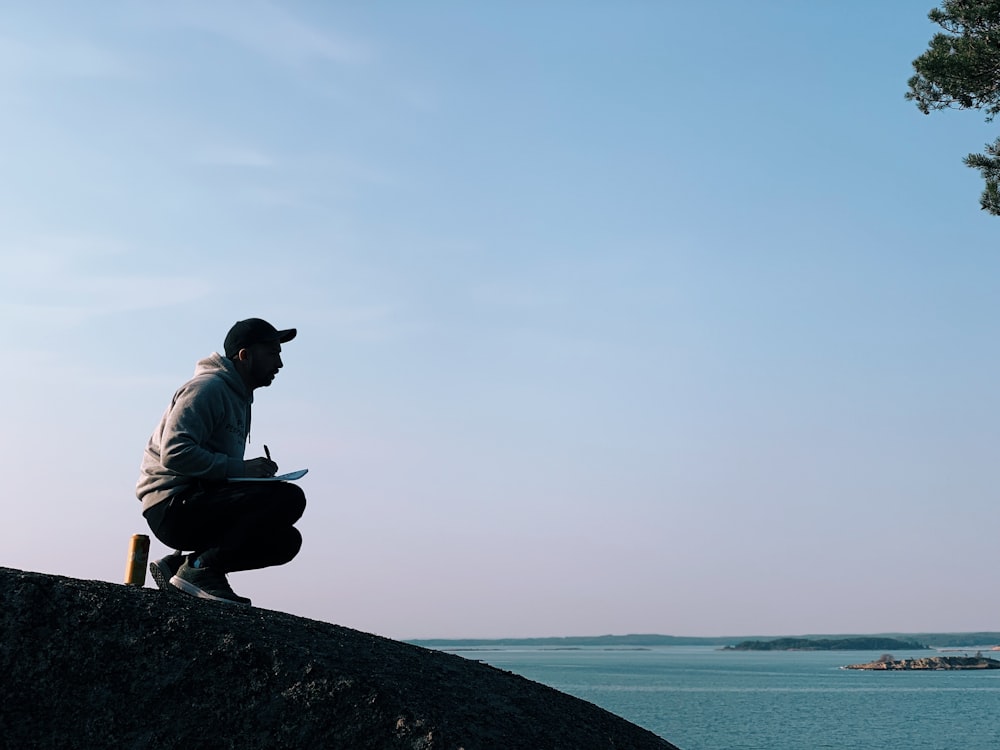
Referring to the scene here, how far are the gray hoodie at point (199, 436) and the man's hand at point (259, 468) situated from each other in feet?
0.17

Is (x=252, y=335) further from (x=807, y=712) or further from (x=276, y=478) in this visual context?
(x=807, y=712)

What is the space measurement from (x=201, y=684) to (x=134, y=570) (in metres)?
1.78

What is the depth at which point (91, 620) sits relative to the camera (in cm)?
685

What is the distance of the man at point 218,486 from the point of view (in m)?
7.32

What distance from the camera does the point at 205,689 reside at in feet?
21.4

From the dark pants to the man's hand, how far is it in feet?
0.22

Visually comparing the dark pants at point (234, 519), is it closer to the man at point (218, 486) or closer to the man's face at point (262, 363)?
the man at point (218, 486)

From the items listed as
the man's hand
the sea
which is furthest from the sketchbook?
the sea

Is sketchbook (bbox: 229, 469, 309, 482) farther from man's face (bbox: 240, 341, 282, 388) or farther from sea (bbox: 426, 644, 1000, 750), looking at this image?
sea (bbox: 426, 644, 1000, 750)

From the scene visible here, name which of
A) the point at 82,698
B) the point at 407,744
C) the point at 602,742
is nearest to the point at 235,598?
the point at 82,698

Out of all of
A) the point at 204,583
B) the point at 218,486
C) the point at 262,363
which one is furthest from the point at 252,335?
the point at 204,583

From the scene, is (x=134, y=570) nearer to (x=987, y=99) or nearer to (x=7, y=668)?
(x=7, y=668)

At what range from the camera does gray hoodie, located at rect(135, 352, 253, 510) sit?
723 cm

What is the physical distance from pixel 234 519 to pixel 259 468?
407 mm
